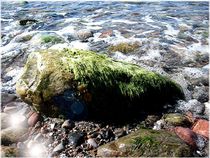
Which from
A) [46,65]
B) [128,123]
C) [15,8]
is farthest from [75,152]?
[15,8]

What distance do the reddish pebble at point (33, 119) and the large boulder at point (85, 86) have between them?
16 cm

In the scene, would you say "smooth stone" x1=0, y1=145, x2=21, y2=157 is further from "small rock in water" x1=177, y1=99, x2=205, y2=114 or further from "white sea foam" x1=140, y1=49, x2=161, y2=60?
"white sea foam" x1=140, y1=49, x2=161, y2=60

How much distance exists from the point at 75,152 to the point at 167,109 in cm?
208

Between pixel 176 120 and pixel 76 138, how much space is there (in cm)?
177

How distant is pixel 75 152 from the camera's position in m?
5.09

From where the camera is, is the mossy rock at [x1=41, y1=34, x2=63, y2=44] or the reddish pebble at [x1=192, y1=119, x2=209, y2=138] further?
the mossy rock at [x1=41, y1=34, x2=63, y2=44]

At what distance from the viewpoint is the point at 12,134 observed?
18.0ft

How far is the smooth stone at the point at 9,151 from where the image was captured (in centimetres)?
491

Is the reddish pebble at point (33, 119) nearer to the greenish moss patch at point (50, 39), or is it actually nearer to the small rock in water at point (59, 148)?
the small rock in water at point (59, 148)

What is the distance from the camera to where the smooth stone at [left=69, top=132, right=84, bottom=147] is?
5.27 m

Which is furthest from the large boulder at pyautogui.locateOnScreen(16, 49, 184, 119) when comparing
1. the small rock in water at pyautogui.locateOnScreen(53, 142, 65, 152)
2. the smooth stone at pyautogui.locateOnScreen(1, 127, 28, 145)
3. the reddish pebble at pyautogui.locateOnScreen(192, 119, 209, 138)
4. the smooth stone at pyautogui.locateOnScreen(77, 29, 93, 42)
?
the smooth stone at pyautogui.locateOnScreen(77, 29, 93, 42)

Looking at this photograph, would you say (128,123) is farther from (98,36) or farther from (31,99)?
(98,36)

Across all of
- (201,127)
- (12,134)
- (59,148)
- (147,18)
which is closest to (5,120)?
(12,134)

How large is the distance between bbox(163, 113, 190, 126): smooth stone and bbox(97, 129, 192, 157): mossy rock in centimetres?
63
